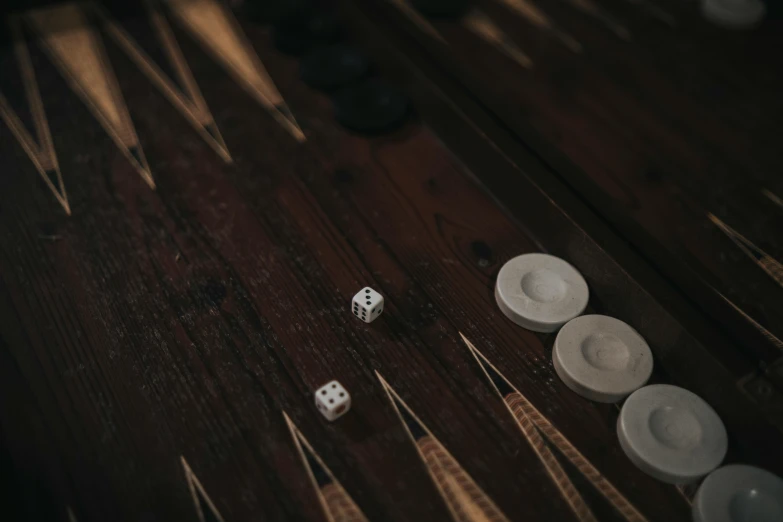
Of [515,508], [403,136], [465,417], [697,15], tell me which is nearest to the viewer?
[515,508]

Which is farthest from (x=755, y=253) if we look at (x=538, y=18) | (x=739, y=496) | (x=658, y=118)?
(x=538, y=18)

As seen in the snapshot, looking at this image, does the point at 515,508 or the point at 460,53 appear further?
the point at 460,53

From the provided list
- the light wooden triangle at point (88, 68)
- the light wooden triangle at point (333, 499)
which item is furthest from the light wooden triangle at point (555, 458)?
the light wooden triangle at point (88, 68)

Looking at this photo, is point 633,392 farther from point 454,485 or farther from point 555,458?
point 454,485

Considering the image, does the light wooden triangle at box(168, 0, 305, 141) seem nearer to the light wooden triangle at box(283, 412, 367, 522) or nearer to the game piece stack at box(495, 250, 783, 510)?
the game piece stack at box(495, 250, 783, 510)

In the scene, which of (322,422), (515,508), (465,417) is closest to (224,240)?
(322,422)

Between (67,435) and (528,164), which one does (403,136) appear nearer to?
(528,164)

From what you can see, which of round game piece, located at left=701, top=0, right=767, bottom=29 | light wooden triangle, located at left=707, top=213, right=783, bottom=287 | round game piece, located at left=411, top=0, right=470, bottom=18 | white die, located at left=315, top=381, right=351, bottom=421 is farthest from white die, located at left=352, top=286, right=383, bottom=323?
round game piece, located at left=701, top=0, right=767, bottom=29
